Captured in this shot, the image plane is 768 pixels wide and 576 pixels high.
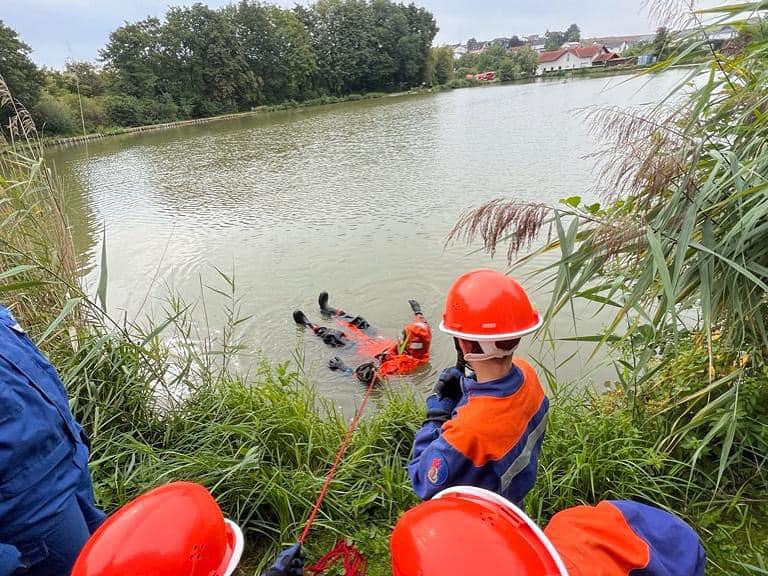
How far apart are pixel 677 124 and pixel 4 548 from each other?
10.0ft

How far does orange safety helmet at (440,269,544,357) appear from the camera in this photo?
1.64m

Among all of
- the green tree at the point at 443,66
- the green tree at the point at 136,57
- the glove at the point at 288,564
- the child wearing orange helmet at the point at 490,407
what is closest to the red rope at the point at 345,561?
the child wearing orange helmet at the point at 490,407

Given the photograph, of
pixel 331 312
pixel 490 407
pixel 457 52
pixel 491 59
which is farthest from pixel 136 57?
pixel 457 52

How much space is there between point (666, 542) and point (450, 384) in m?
0.90

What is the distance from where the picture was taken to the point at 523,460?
1623 mm

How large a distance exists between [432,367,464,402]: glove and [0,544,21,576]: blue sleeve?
4.67ft

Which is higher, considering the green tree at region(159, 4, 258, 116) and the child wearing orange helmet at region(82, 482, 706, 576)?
the green tree at region(159, 4, 258, 116)

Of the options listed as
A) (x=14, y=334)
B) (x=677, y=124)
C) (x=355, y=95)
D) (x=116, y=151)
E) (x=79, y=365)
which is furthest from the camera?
(x=355, y=95)

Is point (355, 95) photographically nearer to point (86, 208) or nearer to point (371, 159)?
point (371, 159)

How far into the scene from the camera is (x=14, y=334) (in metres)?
1.46

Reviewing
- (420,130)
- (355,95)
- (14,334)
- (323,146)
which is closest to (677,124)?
(14,334)

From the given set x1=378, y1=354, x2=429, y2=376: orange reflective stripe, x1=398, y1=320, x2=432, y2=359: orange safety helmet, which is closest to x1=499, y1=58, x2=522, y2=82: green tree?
x1=398, y1=320, x2=432, y2=359: orange safety helmet

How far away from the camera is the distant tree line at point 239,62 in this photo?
29172 mm

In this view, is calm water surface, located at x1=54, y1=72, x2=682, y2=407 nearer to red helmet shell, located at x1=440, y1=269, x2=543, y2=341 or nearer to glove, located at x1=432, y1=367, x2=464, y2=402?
red helmet shell, located at x1=440, y1=269, x2=543, y2=341
